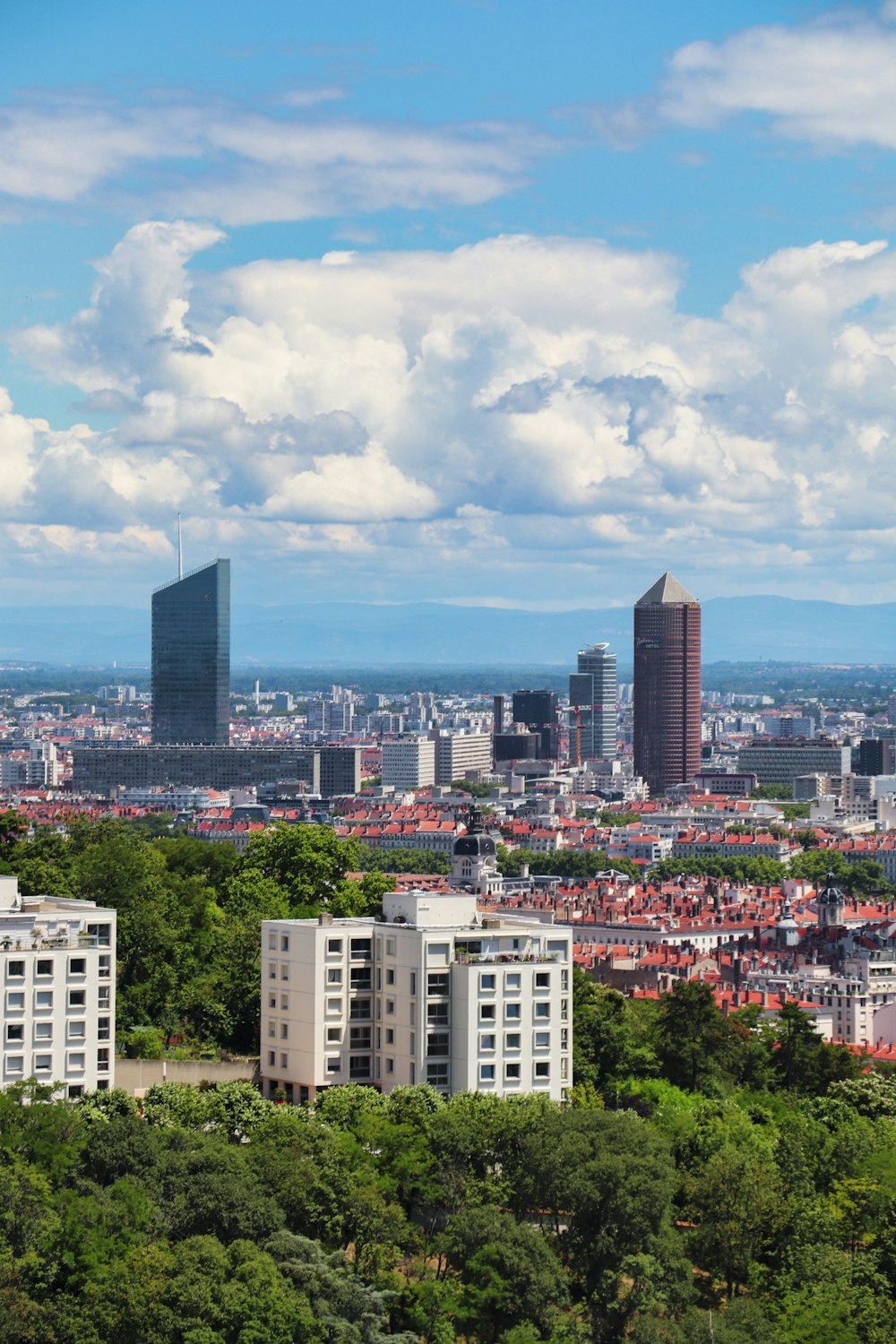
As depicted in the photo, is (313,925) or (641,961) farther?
(641,961)

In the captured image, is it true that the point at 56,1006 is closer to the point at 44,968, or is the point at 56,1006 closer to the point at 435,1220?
the point at 44,968

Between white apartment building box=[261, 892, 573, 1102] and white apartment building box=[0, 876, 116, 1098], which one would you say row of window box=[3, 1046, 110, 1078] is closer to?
white apartment building box=[0, 876, 116, 1098]

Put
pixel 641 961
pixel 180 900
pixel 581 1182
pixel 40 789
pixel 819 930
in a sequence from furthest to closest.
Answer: pixel 40 789
pixel 819 930
pixel 641 961
pixel 180 900
pixel 581 1182

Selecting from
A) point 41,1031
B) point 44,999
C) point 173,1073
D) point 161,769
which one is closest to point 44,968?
point 44,999

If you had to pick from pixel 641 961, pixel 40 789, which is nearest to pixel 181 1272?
pixel 641 961

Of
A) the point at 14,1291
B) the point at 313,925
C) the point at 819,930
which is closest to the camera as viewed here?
the point at 14,1291

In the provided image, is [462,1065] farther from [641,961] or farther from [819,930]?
[819,930]

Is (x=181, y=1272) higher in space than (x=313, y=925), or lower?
lower
